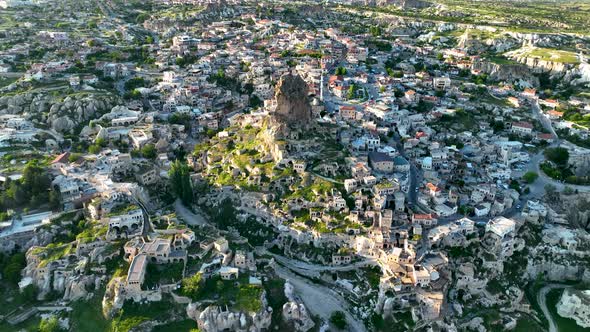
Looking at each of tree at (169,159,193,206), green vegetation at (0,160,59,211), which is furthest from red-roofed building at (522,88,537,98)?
green vegetation at (0,160,59,211)

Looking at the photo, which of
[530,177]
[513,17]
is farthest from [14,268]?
[513,17]

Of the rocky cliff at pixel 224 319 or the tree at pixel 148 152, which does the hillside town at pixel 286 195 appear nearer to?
the rocky cliff at pixel 224 319

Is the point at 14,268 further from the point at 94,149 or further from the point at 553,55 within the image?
the point at 553,55

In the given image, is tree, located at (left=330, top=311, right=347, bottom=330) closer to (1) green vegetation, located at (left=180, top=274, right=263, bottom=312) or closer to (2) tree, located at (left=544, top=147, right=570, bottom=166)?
(1) green vegetation, located at (left=180, top=274, right=263, bottom=312)

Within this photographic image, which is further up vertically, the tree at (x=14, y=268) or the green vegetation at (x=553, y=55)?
the tree at (x=14, y=268)

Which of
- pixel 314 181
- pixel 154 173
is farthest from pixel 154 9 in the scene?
pixel 314 181

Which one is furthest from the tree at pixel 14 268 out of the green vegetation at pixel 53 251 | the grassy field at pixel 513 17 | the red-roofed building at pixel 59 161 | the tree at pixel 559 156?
the grassy field at pixel 513 17

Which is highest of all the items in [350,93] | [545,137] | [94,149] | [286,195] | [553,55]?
[350,93]

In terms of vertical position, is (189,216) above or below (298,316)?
above
